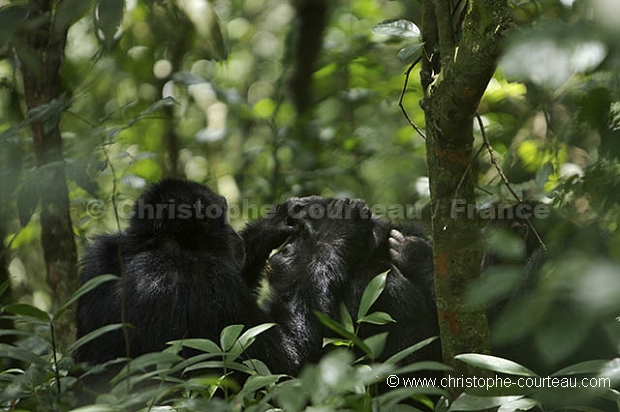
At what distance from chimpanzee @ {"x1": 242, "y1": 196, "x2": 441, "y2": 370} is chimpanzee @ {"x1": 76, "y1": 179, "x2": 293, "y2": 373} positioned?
208 millimetres

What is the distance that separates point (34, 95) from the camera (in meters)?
3.72

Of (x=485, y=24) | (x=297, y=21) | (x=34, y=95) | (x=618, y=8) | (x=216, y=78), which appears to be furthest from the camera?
(x=216, y=78)

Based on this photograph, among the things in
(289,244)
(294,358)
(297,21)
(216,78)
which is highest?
(216,78)

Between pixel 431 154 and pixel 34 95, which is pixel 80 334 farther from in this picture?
pixel 431 154

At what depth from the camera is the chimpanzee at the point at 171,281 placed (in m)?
2.98

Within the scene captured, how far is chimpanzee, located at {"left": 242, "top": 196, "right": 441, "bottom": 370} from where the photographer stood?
11.3 ft

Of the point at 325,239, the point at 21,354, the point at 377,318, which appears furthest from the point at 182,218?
the point at 21,354

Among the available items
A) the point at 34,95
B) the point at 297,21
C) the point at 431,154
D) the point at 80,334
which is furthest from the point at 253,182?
the point at 431,154

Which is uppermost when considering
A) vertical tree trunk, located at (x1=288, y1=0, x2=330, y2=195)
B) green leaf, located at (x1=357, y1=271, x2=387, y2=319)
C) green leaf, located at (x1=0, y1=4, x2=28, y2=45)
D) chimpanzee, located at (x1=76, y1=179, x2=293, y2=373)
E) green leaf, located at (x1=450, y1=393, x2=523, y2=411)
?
vertical tree trunk, located at (x1=288, y1=0, x2=330, y2=195)

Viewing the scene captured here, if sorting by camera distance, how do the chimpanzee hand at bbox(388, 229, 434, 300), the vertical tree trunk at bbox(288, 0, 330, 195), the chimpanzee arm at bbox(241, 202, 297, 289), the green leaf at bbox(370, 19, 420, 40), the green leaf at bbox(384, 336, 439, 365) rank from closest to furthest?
1. the green leaf at bbox(384, 336, 439, 365)
2. the green leaf at bbox(370, 19, 420, 40)
3. the chimpanzee hand at bbox(388, 229, 434, 300)
4. the chimpanzee arm at bbox(241, 202, 297, 289)
5. the vertical tree trunk at bbox(288, 0, 330, 195)

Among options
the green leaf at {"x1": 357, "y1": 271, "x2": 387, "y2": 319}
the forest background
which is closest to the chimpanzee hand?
the forest background

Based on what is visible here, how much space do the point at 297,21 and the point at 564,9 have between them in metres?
2.44

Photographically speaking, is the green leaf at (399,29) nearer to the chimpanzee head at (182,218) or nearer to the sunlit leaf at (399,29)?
the sunlit leaf at (399,29)

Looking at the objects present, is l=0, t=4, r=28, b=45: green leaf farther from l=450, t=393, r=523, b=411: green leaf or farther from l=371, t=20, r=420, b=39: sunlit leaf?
l=450, t=393, r=523, b=411: green leaf
